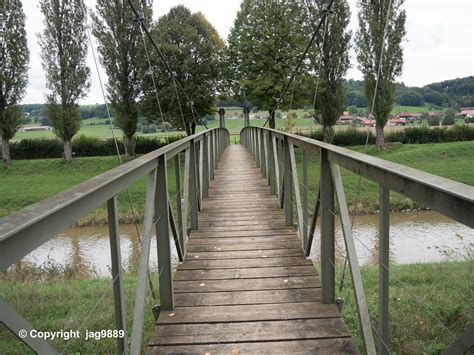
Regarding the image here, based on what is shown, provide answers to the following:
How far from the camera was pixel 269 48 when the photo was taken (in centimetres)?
2055

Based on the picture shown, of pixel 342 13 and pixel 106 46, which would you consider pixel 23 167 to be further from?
pixel 342 13

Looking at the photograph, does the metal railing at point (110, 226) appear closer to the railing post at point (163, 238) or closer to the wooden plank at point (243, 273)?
the railing post at point (163, 238)

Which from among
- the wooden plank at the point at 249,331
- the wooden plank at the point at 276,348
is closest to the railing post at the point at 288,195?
the wooden plank at the point at 249,331

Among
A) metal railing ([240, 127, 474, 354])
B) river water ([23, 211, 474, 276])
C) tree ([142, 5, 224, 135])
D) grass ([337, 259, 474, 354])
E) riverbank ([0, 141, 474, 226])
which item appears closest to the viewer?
metal railing ([240, 127, 474, 354])

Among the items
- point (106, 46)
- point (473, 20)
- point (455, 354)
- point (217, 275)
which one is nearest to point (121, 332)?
point (455, 354)

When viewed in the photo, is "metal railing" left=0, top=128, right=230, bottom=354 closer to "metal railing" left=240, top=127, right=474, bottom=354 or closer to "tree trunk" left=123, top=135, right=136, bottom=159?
"metal railing" left=240, top=127, right=474, bottom=354

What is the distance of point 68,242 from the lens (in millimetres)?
9594

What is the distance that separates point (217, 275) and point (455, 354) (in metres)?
1.93

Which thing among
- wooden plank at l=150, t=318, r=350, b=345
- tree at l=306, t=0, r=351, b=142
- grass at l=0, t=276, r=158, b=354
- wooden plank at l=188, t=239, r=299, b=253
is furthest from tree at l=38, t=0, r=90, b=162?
wooden plank at l=150, t=318, r=350, b=345

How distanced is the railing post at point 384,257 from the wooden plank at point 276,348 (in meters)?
0.37

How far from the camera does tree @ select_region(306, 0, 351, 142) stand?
763 inches

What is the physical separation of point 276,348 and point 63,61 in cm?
2034

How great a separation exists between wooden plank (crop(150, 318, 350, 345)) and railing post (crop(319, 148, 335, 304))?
207 millimetres

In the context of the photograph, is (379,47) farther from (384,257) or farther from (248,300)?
(384,257)
